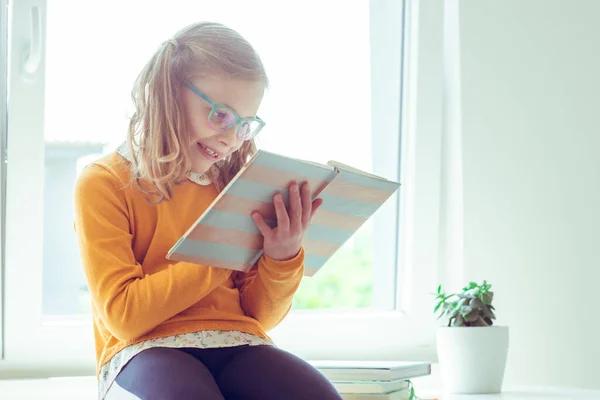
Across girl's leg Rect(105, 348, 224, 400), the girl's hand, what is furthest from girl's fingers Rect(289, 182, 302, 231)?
girl's leg Rect(105, 348, 224, 400)

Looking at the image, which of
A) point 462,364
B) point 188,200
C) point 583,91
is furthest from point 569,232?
point 188,200

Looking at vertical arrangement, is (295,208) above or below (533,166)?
below

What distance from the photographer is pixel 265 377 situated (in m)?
1.17

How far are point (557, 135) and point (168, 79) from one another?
1130mm

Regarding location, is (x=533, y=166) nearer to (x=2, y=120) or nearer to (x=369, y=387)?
(x=369, y=387)

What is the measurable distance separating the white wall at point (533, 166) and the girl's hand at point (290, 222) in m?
0.88

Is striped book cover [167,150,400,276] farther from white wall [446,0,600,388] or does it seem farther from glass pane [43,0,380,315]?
white wall [446,0,600,388]

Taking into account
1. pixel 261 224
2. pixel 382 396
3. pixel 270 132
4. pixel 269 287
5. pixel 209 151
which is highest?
pixel 270 132

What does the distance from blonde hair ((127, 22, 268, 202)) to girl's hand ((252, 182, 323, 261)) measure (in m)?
0.20

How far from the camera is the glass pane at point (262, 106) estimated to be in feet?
6.28

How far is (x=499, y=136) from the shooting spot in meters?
1.99

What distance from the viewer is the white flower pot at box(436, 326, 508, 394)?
1.70m

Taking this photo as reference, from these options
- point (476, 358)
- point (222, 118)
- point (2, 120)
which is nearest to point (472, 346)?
point (476, 358)

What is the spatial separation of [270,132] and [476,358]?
810 mm
